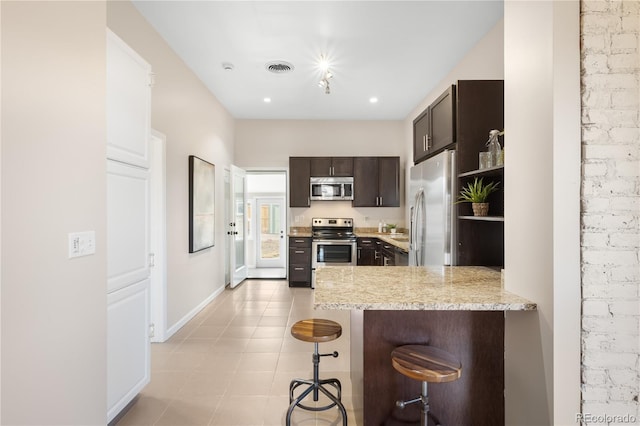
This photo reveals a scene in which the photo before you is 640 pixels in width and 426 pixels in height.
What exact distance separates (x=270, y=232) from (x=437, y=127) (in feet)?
18.8

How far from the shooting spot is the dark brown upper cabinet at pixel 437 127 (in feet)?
8.57

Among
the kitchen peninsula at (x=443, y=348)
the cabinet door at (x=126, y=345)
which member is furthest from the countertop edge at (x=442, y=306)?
the cabinet door at (x=126, y=345)

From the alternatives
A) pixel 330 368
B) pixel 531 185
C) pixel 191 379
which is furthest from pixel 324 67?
pixel 191 379

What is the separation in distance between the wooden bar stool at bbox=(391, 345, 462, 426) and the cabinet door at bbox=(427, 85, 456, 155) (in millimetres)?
1785

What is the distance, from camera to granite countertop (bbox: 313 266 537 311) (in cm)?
140

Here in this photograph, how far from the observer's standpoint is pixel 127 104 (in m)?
2.01

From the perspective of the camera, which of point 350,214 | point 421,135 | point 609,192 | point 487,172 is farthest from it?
point 350,214

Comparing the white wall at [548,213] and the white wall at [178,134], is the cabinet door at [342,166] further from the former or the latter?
the white wall at [548,213]

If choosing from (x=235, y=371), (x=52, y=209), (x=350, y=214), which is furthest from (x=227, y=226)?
(x=52, y=209)

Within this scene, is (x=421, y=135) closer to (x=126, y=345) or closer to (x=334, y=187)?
(x=334, y=187)

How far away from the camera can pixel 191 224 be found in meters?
3.77

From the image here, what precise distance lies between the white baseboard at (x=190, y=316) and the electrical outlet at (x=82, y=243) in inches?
79.1

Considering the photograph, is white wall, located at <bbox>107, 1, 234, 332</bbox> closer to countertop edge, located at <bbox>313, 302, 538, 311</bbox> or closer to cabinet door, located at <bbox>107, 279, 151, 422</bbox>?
cabinet door, located at <bbox>107, 279, 151, 422</bbox>

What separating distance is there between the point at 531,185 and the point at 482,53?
2.37m
